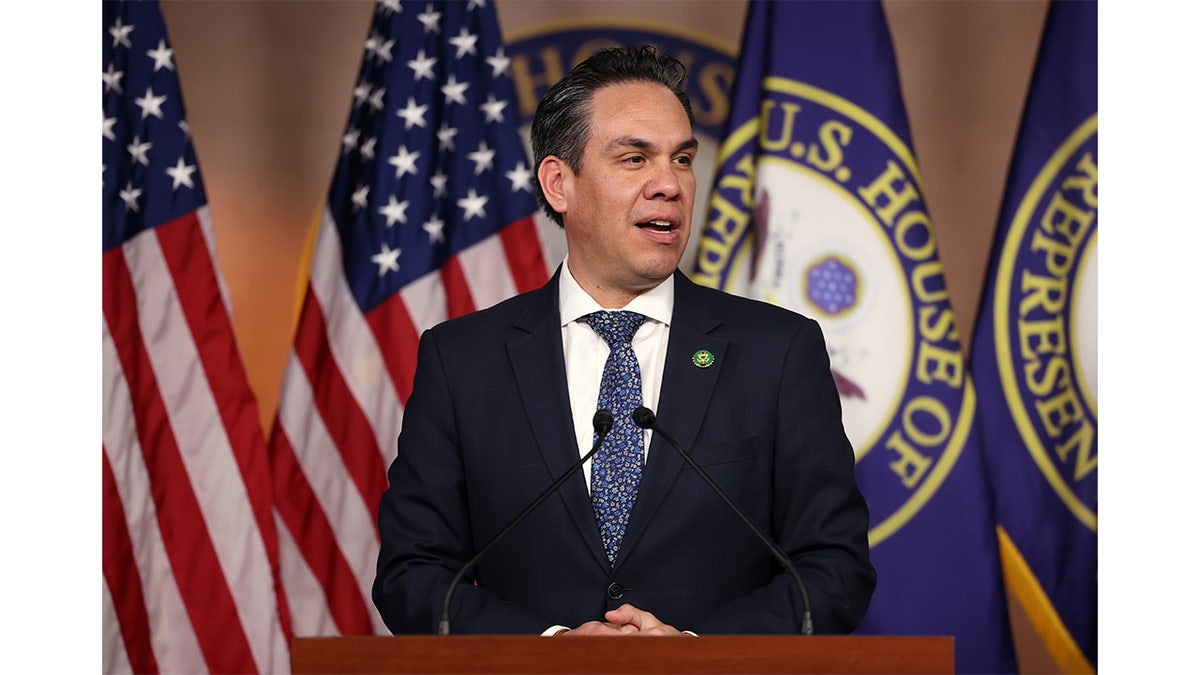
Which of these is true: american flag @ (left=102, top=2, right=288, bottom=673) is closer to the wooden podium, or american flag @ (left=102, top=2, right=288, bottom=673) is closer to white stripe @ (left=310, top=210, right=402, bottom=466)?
white stripe @ (left=310, top=210, right=402, bottom=466)

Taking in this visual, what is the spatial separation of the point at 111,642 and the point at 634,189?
221 cm

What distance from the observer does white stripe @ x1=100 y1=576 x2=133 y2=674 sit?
3.67 meters

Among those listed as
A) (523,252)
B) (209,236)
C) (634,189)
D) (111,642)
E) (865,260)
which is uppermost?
(634,189)

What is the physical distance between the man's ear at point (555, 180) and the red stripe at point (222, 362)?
1.52 metres

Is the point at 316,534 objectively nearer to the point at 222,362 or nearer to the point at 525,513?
the point at 222,362

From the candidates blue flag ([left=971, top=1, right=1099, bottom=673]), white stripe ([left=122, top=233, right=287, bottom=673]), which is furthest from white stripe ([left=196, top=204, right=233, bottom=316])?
blue flag ([left=971, top=1, right=1099, bottom=673])

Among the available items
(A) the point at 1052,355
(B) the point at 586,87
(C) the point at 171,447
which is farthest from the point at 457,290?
(A) the point at 1052,355

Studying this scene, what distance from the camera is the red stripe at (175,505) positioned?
145 inches

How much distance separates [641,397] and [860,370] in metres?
1.57

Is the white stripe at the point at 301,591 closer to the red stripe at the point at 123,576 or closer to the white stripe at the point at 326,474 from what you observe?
the white stripe at the point at 326,474

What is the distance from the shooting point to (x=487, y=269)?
373 centimetres

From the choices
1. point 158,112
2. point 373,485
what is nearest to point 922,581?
point 373,485

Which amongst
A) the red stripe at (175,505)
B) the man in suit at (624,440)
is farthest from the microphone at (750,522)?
the red stripe at (175,505)

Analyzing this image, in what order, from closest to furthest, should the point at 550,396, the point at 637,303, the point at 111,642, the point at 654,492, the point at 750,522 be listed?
the point at 750,522 → the point at 654,492 → the point at 550,396 → the point at 637,303 → the point at 111,642
